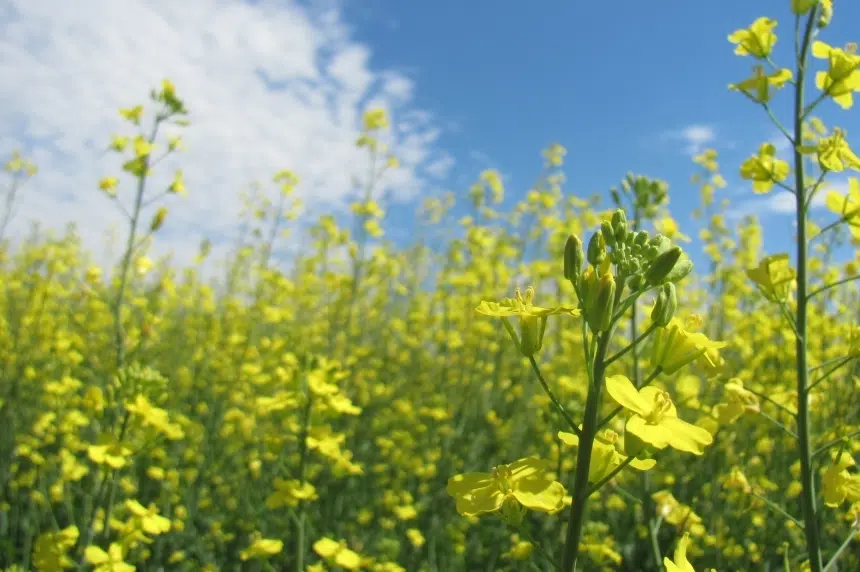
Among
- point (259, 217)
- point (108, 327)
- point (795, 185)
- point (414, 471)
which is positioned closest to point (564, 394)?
point (414, 471)

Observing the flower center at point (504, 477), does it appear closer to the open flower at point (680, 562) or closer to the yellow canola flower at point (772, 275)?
the open flower at point (680, 562)

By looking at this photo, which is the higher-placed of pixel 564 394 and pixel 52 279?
pixel 52 279

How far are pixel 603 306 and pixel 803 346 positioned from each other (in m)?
1.36

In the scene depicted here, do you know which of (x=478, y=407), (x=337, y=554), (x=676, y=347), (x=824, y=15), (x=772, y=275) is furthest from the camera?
(x=478, y=407)

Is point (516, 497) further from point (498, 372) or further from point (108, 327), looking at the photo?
point (108, 327)

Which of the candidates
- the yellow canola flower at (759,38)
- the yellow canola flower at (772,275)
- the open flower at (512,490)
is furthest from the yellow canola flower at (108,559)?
the yellow canola flower at (759,38)

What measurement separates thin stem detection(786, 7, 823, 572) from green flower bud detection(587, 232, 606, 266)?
123cm

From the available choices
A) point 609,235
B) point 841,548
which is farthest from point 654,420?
point 841,548

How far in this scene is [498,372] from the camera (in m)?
7.43

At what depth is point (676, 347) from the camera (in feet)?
4.37

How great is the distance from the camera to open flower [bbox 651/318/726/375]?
1.30 meters

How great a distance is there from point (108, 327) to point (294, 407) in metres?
5.73

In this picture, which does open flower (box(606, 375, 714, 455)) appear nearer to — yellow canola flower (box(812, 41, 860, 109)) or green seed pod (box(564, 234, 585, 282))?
green seed pod (box(564, 234, 585, 282))

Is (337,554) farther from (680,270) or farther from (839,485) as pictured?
(680,270)
